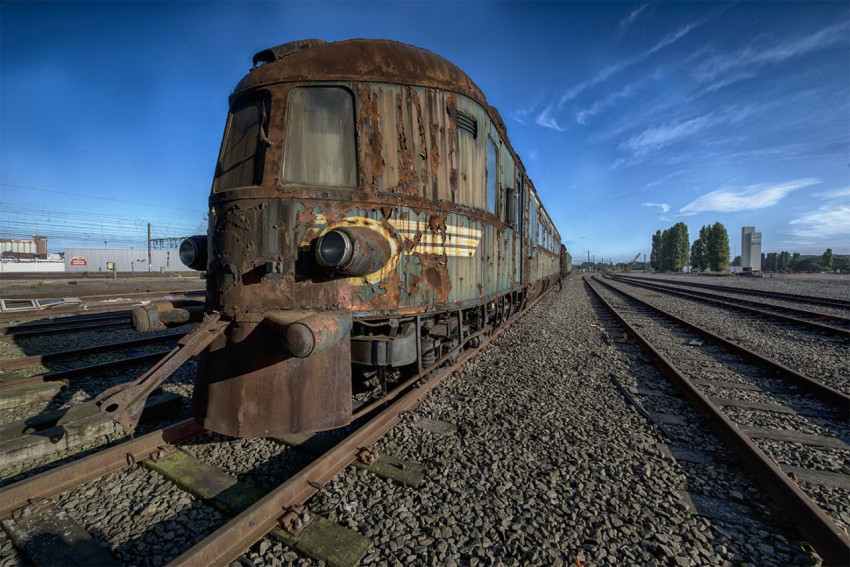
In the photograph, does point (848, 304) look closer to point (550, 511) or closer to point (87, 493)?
point (550, 511)

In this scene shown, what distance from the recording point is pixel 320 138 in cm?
345

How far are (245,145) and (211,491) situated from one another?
2837 mm

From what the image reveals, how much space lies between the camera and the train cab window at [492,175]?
507 cm

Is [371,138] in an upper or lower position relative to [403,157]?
upper

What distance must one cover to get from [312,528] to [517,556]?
122 centimetres

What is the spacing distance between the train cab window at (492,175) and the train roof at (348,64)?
4.18 feet

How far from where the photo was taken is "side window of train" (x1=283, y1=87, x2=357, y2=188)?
11.1 feet

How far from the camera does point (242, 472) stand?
10.1 ft

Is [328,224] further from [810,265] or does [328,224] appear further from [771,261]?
[771,261]

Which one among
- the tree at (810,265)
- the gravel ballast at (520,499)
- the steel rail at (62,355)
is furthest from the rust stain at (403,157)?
the tree at (810,265)

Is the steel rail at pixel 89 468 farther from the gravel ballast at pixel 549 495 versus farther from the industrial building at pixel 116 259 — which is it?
the industrial building at pixel 116 259

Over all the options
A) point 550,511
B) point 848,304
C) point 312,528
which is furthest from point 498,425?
point 848,304

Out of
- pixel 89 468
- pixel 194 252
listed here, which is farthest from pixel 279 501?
pixel 194 252

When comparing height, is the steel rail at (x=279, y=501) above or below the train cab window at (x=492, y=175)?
below
